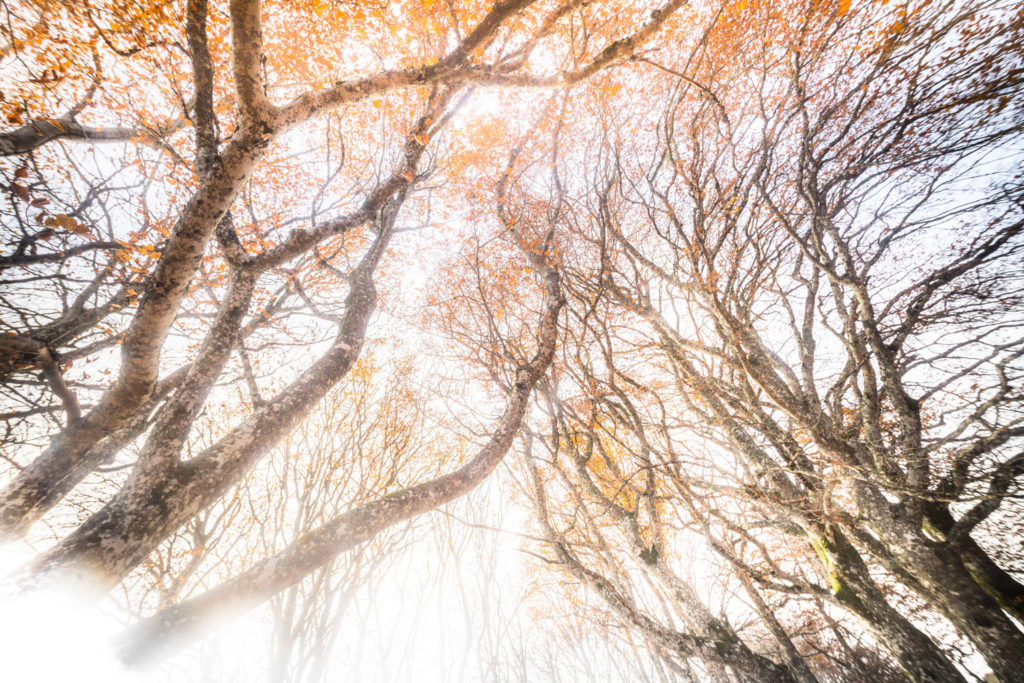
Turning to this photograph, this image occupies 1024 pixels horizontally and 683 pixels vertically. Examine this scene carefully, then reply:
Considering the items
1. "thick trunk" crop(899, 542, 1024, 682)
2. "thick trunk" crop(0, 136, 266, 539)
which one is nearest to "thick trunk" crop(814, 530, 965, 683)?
"thick trunk" crop(899, 542, 1024, 682)

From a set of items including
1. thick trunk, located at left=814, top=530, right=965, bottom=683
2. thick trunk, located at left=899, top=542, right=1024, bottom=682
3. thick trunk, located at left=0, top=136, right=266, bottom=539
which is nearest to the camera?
thick trunk, located at left=0, top=136, right=266, bottom=539

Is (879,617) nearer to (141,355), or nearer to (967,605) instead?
(967,605)

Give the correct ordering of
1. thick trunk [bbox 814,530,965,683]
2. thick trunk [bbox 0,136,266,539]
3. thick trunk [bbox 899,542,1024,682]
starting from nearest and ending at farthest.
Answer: thick trunk [bbox 0,136,266,539], thick trunk [bbox 899,542,1024,682], thick trunk [bbox 814,530,965,683]

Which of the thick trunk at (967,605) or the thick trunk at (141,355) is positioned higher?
the thick trunk at (141,355)

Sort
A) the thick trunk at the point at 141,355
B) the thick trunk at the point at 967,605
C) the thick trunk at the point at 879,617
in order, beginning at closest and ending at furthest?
the thick trunk at the point at 141,355, the thick trunk at the point at 967,605, the thick trunk at the point at 879,617

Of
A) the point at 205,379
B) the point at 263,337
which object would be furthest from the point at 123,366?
the point at 263,337

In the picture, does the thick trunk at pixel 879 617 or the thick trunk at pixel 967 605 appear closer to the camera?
the thick trunk at pixel 967 605

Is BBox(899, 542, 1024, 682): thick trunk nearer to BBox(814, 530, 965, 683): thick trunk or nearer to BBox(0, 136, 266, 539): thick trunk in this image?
BBox(814, 530, 965, 683): thick trunk

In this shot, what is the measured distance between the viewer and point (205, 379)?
7.52 ft

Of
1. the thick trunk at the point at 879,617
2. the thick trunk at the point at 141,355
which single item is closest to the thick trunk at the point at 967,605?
the thick trunk at the point at 879,617

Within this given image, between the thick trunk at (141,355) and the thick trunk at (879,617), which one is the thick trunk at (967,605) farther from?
the thick trunk at (141,355)

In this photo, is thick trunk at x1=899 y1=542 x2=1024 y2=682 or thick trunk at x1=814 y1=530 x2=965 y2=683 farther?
thick trunk at x1=814 y1=530 x2=965 y2=683

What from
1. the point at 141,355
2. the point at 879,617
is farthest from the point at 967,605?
the point at 141,355

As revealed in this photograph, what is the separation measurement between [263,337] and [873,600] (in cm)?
964
